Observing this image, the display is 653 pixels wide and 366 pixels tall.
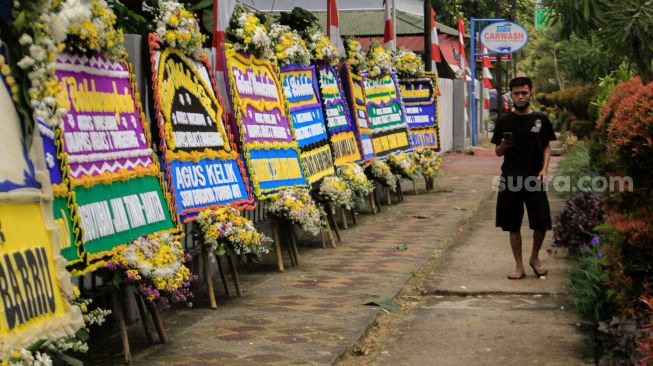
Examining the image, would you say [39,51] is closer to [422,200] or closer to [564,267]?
[564,267]

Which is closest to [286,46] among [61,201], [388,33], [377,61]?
[377,61]

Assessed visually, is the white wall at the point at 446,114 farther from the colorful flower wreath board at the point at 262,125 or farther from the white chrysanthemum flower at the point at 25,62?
the white chrysanthemum flower at the point at 25,62

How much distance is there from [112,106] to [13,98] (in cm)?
193

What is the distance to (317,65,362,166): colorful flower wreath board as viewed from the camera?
1221 cm

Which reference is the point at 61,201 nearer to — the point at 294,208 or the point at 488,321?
the point at 488,321

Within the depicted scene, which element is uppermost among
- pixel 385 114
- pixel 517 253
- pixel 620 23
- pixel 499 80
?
pixel 620 23

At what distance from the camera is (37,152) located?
479cm

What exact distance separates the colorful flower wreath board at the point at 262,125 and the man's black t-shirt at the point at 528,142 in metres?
2.16

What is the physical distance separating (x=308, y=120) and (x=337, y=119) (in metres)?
1.29

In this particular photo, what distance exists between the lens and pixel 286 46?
10.7 meters

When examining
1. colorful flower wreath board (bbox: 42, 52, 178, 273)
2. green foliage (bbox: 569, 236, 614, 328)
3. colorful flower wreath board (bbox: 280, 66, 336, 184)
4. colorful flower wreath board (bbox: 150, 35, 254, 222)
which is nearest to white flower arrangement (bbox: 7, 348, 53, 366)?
colorful flower wreath board (bbox: 42, 52, 178, 273)

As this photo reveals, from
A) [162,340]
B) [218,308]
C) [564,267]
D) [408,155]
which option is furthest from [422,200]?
[162,340]

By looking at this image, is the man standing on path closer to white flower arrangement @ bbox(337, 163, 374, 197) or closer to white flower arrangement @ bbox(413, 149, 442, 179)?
white flower arrangement @ bbox(337, 163, 374, 197)

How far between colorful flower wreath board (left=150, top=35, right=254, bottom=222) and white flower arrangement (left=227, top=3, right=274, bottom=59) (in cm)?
109
